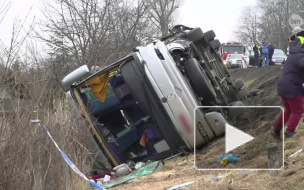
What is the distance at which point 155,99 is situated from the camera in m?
7.12

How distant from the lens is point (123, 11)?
19.0 m

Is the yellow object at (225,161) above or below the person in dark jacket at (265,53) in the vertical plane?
above

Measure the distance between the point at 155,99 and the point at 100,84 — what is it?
46.2 inches

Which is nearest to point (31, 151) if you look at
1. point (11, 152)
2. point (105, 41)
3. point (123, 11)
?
point (11, 152)

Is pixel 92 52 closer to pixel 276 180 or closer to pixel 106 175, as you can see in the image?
pixel 106 175

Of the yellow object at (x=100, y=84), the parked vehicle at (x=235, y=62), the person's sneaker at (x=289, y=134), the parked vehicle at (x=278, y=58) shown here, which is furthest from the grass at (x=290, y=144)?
the parked vehicle at (x=235, y=62)

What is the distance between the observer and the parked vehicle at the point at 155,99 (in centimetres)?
704

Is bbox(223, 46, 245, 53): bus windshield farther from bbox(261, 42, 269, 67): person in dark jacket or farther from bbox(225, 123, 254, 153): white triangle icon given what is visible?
bbox(225, 123, 254, 153): white triangle icon

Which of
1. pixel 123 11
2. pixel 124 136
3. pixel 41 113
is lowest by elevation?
pixel 124 136

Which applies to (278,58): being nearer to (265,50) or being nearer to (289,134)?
(265,50)

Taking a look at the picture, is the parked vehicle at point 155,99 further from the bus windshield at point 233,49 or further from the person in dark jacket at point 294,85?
the bus windshield at point 233,49

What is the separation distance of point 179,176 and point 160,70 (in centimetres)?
201

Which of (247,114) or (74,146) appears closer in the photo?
(74,146)
